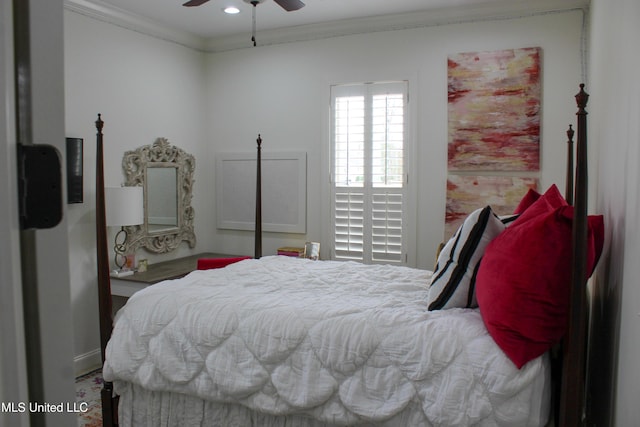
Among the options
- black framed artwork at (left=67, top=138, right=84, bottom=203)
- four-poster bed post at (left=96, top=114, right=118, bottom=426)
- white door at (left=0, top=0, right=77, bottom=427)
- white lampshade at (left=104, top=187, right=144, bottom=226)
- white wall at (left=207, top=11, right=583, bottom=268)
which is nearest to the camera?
white door at (left=0, top=0, right=77, bottom=427)

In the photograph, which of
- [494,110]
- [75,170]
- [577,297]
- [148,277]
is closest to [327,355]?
[577,297]

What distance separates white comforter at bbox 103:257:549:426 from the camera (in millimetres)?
1763

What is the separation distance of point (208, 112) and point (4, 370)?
187 inches

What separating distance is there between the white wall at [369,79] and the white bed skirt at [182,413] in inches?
98.5

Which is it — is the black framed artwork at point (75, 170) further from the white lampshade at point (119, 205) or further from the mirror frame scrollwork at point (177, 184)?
the mirror frame scrollwork at point (177, 184)

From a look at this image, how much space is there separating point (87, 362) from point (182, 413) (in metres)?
1.89

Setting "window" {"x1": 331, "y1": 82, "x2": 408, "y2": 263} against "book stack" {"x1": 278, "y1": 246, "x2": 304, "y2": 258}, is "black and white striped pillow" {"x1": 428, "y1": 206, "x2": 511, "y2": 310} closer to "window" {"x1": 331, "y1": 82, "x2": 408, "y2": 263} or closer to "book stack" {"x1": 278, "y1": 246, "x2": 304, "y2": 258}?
"window" {"x1": 331, "y1": 82, "x2": 408, "y2": 263}

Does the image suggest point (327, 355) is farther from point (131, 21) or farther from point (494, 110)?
point (131, 21)

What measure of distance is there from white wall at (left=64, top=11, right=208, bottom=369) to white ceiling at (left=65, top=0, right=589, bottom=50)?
0.39 feet

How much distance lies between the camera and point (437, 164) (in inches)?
168

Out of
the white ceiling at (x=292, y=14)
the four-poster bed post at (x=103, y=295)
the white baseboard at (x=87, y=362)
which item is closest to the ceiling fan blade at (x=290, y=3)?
the white ceiling at (x=292, y=14)

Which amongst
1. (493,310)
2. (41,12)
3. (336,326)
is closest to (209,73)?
(336,326)

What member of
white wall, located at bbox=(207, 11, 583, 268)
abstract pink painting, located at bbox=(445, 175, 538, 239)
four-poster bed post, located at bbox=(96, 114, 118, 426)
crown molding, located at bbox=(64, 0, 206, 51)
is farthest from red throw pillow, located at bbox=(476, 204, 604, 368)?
crown molding, located at bbox=(64, 0, 206, 51)

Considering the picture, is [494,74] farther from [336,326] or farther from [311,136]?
[336,326]
